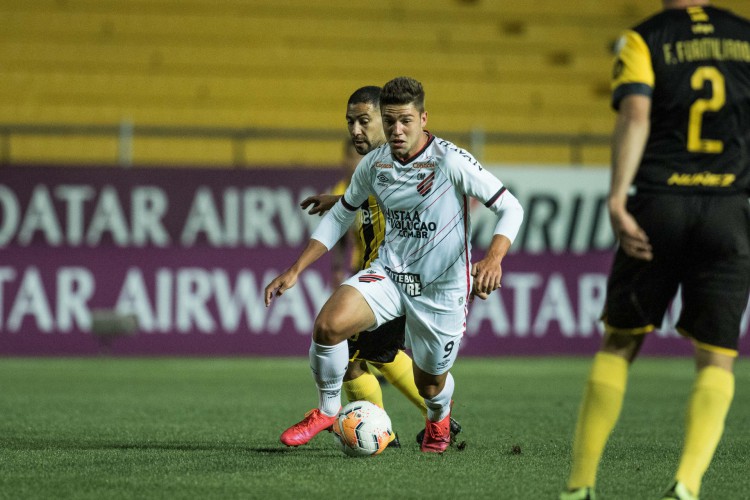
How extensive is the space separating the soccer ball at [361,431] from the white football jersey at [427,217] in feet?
2.03

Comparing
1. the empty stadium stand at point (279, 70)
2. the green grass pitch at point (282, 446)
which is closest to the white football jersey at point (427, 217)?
the green grass pitch at point (282, 446)

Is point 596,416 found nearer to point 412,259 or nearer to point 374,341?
point 412,259

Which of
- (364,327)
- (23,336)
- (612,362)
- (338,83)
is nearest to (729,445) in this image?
(364,327)

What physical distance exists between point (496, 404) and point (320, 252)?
3229mm

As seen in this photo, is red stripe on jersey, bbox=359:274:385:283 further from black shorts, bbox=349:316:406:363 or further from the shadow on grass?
the shadow on grass

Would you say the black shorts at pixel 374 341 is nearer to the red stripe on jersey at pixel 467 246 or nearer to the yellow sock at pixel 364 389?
the yellow sock at pixel 364 389

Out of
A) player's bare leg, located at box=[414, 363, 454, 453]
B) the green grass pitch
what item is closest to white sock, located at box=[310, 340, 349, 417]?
the green grass pitch

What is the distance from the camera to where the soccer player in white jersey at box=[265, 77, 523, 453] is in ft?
19.5

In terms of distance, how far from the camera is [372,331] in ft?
21.7

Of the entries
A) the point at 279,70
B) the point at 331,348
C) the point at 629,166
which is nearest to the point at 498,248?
the point at 331,348

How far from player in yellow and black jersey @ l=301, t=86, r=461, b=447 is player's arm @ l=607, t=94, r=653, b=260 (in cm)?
253

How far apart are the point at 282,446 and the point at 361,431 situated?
2.02ft

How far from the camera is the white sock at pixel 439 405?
6.27 metres

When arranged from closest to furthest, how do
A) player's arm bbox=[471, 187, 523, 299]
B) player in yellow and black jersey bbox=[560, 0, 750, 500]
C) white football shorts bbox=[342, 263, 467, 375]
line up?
1. player in yellow and black jersey bbox=[560, 0, 750, 500]
2. player's arm bbox=[471, 187, 523, 299]
3. white football shorts bbox=[342, 263, 467, 375]
